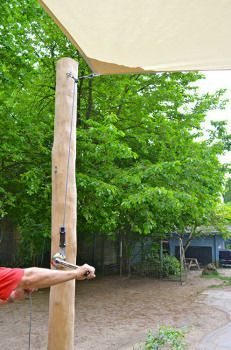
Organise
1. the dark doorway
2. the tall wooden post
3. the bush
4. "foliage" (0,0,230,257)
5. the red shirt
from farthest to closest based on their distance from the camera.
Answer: the dark doorway < the bush < "foliage" (0,0,230,257) < the tall wooden post < the red shirt

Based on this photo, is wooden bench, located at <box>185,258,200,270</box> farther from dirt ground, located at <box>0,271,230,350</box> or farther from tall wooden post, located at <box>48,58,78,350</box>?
tall wooden post, located at <box>48,58,78,350</box>

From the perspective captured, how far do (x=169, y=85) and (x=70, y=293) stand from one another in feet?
27.1

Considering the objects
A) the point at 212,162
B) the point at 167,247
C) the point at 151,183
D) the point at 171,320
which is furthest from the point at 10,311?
the point at 167,247

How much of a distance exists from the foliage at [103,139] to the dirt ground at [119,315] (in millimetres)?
1943

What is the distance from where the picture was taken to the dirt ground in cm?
627

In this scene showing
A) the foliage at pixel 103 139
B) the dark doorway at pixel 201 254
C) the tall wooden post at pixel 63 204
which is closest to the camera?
the tall wooden post at pixel 63 204

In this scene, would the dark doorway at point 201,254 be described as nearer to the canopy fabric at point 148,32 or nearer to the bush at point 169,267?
the bush at point 169,267

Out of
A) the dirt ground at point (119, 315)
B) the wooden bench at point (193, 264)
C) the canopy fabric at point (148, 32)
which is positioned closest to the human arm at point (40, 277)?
the canopy fabric at point (148, 32)

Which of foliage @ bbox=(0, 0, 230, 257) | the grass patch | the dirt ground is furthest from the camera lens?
the grass patch

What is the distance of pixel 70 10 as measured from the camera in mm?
2197

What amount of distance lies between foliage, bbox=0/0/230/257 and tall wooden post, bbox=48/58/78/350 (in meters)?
3.70

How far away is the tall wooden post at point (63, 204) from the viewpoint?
2.67 metres

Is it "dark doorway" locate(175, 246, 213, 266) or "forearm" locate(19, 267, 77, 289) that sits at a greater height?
"forearm" locate(19, 267, 77, 289)

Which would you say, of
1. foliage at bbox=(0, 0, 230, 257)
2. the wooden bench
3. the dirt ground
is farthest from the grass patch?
foliage at bbox=(0, 0, 230, 257)
